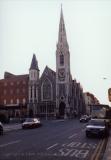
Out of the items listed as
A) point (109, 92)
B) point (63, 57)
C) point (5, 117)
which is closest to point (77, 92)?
point (63, 57)

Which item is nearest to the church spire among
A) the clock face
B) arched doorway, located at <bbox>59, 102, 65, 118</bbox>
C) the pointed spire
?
the clock face

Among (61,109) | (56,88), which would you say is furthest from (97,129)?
(56,88)

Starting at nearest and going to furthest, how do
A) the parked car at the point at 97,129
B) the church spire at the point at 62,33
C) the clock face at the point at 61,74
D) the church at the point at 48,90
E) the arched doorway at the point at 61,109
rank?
the parked car at the point at 97,129 < the arched doorway at the point at 61,109 < the church at the point at 48,90 < the clock face at the point at 61,74 < the church spire at the point at 62,33

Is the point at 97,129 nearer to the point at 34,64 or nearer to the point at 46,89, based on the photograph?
the point at 46,89

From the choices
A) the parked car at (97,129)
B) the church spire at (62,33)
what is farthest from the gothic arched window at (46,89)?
the parked car at (97,129)

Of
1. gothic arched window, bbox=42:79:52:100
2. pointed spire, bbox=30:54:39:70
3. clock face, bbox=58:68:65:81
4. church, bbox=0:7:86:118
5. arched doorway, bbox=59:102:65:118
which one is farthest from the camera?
pointed spire, bbox=30:54:39:70

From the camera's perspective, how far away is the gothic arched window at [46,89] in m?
115

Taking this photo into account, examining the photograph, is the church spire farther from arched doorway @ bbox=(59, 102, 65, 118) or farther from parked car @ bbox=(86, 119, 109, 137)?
parked car @ bbox=(86, 119, 109, 137)

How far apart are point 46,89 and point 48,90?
869mm

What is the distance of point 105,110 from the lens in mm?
45000

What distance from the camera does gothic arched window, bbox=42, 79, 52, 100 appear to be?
11506cm

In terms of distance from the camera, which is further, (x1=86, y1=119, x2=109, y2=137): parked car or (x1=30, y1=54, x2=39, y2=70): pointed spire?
(x1=30, y1=54, x2=39, y2=70): pointed spire

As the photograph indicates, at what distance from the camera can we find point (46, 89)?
116250 millimetres

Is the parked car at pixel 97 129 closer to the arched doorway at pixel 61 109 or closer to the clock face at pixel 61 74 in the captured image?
the arched doorway at pixel 61 109
